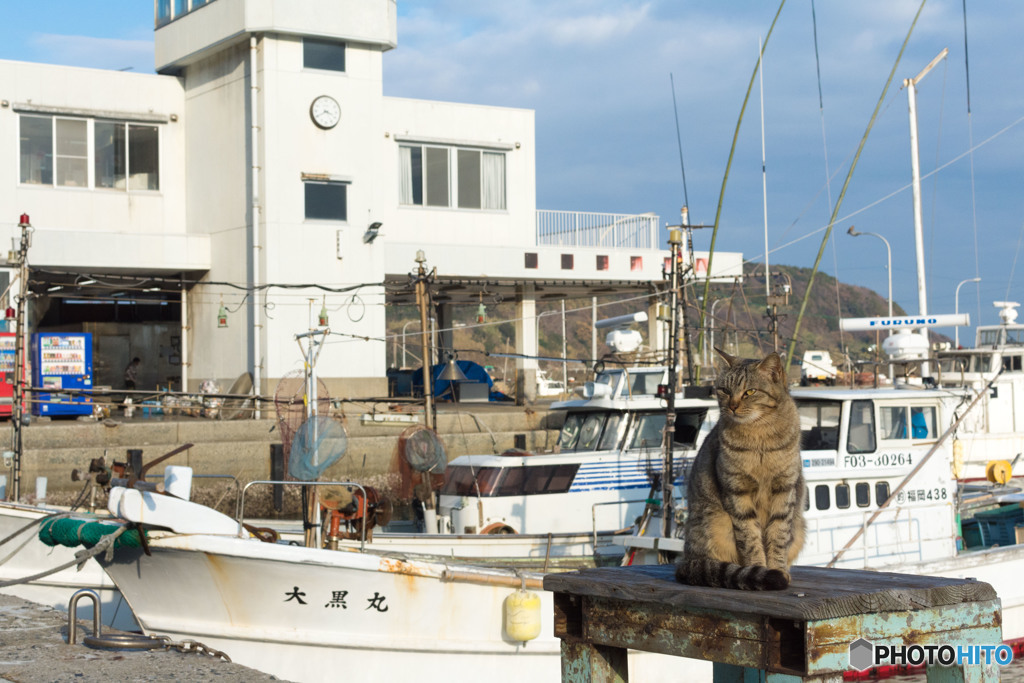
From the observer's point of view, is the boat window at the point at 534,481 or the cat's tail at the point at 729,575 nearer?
the cat's tail at the point at 729,575

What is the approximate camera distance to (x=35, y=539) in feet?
47.5

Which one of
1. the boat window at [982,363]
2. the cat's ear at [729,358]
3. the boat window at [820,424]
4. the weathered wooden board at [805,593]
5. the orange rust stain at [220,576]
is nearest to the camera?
the weathered wooden board at [805,593]

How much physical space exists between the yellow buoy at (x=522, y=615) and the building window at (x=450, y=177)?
72.3 feet

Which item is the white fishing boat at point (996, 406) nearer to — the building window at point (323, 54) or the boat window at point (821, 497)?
the boat window at point (821, 497)

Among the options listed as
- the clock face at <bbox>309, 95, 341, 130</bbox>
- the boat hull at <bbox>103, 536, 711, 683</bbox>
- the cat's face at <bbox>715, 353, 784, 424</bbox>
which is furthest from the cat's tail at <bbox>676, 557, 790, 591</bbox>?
the clock face at <bbox>309, 95, 341, 130</bbox>

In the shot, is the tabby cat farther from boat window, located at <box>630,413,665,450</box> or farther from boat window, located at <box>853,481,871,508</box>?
boat window, located at <box>630,413,665,450</box>

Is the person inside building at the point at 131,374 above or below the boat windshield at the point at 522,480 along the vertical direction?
above

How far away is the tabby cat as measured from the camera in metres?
4.51

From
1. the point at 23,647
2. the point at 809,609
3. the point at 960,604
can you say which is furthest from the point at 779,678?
the point at 23,647

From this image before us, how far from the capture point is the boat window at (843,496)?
14031 mm

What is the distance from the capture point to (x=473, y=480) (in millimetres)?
16172

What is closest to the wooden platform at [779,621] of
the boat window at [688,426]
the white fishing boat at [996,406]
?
the boat window at [688,426]

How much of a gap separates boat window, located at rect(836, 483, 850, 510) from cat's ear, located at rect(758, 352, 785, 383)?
978 centimetres

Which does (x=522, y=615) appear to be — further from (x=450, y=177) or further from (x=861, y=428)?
(x=450, y=177)
